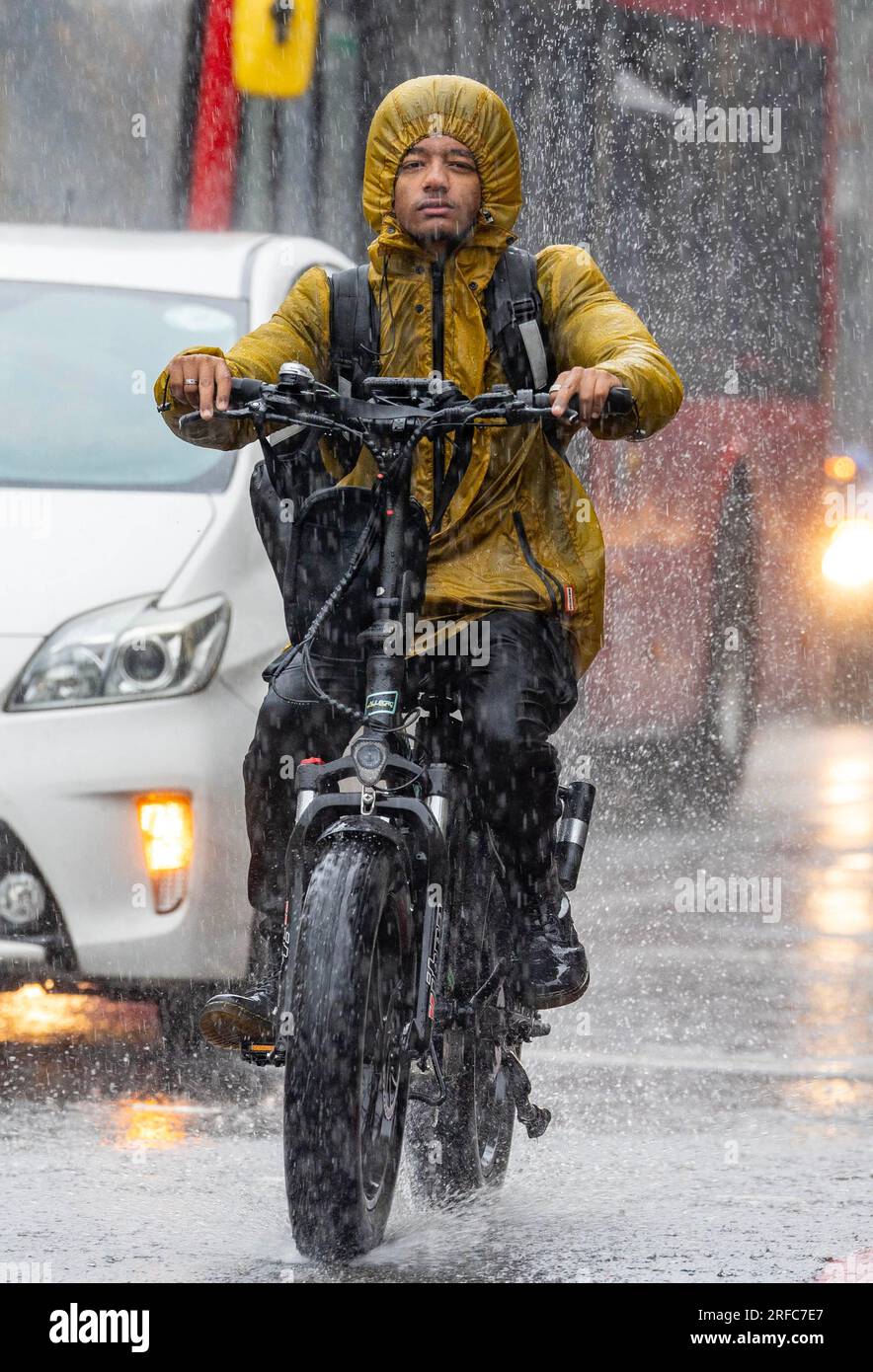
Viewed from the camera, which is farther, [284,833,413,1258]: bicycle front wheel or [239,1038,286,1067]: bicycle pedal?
[239,1038,286,1067]: bicycle pedal

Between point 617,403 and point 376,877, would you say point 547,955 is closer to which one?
point 376,877

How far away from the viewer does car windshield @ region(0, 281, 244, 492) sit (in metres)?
6.15

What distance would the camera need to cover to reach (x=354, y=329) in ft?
15.0

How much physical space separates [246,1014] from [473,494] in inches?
40.5

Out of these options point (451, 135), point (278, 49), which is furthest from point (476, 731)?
point (278, 49)

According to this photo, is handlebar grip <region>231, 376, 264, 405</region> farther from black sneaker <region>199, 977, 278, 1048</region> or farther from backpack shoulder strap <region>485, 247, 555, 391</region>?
black sneaker <region>199, 977, 278, 1048</region>

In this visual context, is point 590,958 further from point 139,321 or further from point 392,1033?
point 392,1033

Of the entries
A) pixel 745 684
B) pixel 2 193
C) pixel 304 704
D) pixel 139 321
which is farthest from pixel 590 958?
pixel 2 193

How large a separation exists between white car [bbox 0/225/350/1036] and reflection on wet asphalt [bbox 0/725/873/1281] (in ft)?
1.43

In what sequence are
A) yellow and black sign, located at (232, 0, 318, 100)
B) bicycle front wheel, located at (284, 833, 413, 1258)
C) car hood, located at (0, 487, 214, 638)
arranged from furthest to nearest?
yellow and black sign, located at (232, 0, 318, 100) → car hood, located at (0, 487, 214, 638) → bicycle front wheel, located at (284, 833, 413, 1258)

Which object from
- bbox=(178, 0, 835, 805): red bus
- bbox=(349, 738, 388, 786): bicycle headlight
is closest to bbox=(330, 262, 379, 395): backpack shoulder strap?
bbox=(349, 738, 388, 786): bicycle headlight

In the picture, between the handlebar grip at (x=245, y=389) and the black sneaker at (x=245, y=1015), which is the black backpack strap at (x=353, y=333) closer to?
the handlebar grip at (x=245, y=389)

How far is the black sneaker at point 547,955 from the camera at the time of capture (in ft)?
15.0
